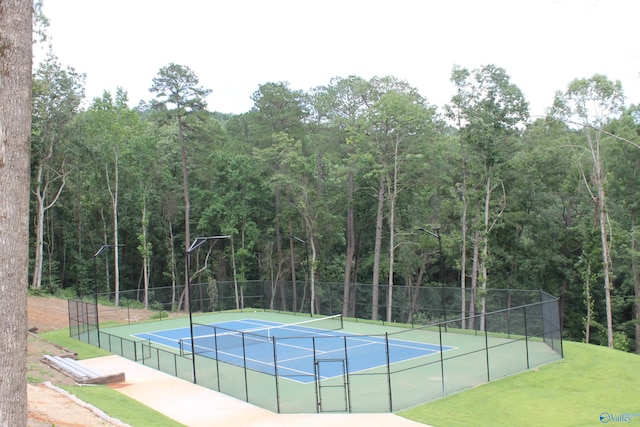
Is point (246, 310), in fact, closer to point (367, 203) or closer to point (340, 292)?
point (340, 292)

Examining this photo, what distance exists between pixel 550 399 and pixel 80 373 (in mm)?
14834

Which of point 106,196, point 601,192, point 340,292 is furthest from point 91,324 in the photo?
point 601,192

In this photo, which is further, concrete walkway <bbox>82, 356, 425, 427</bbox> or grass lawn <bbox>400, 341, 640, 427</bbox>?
concrete walkway <bbox>82, 356, 425, 427</bbox>

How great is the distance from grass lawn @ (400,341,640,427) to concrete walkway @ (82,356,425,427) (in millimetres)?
1373

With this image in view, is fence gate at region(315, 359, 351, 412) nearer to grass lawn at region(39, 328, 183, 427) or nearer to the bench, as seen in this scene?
grass lawn at region(39, 328, 183, 427)

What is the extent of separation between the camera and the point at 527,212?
3909 centimetres

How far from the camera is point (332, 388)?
57.6 feet

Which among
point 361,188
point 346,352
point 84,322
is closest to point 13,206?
point 346,352

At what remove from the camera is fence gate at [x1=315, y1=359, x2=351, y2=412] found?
1527 centimetres

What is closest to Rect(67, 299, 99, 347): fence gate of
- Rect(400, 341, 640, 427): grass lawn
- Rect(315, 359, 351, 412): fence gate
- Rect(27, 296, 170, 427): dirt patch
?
Rect(27, 296, 170, 427): dirt patch

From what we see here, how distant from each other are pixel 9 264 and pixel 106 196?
4557 centimetres

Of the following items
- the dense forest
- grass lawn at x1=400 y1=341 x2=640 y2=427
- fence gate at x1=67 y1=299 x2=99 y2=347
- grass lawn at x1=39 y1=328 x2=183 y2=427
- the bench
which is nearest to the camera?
grass lawn at x1=400 y1=341 x2=640 y2=427

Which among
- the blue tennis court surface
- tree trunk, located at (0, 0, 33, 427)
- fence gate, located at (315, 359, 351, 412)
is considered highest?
tree trunk, located at (0, 0, 33, 427)

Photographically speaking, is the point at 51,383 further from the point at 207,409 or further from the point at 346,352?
the point at 346,352
